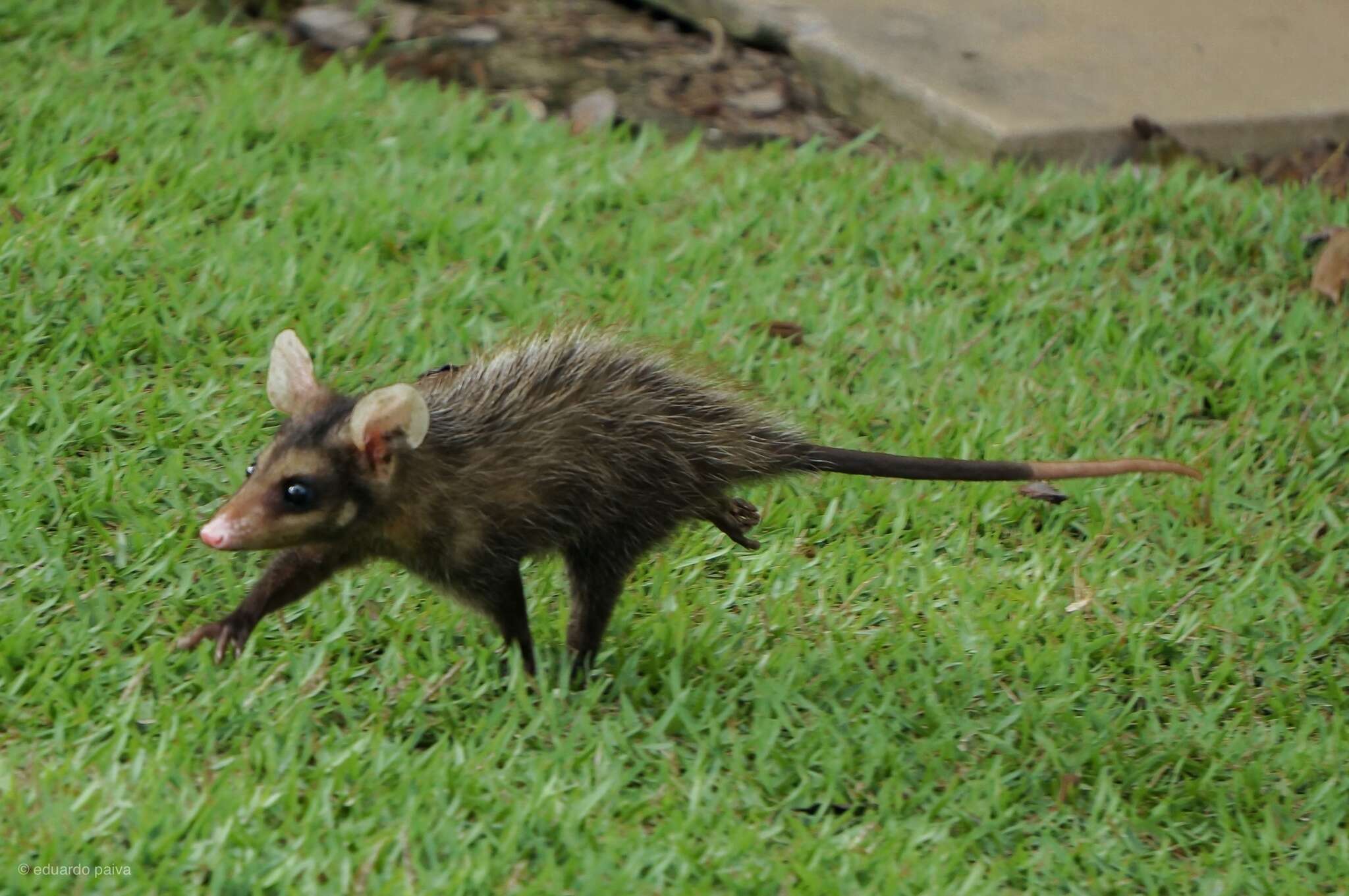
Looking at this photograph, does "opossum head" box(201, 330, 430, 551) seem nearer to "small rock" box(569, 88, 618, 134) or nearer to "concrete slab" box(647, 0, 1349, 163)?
"small rock" box(569, 88, 618, 134)

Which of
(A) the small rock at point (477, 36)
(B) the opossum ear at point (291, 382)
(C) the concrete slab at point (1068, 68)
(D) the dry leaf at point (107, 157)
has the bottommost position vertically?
(A) the small rock at point (477, 36)

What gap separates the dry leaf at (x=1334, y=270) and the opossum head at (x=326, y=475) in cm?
391

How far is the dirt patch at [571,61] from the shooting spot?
7.48 metres

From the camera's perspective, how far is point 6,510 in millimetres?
4461

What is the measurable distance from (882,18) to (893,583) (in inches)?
156

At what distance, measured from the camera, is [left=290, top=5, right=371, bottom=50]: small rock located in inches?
300

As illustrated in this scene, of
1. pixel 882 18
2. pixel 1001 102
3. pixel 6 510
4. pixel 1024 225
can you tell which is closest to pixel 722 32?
pixel 882 18

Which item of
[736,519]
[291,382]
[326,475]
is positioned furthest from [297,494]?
[736,519]

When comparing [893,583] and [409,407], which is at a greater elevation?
[409,407]

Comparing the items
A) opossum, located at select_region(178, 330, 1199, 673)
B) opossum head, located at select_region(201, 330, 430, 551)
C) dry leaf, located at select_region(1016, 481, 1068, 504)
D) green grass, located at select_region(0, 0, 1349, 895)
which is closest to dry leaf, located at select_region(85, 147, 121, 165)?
green grass, located at select_region(0, 0, 1349, 895)

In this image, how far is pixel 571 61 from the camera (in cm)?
782

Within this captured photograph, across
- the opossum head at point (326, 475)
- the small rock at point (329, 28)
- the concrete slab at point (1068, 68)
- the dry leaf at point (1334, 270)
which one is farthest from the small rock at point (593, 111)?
the opossum head at point (326, 475)

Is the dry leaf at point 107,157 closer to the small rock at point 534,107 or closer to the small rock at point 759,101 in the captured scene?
the small rock at point 534,107

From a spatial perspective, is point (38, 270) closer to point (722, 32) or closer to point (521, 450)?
point (521, 450)
